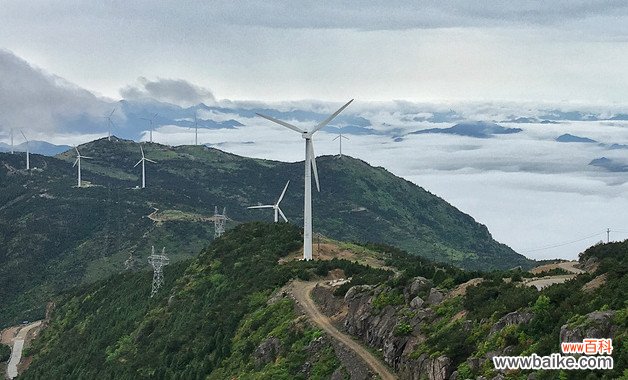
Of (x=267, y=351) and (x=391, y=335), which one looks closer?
(x=391, y=335)

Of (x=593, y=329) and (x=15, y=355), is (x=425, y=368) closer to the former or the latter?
(x=593, y=329)

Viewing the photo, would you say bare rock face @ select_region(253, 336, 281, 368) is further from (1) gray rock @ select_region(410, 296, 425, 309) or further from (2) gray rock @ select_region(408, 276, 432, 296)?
(1) gray rock @ select_region(410, 296, 425, 309)

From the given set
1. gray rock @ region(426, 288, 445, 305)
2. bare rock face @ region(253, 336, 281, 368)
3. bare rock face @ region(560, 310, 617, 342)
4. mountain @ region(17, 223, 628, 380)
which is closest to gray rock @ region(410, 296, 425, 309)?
mountain @ region(17, 223, 628, 380)

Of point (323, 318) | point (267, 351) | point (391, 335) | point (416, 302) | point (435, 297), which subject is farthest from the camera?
point (323, 318)

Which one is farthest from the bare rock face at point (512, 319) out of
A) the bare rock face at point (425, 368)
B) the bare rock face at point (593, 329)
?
the bare rock face at point (593, 329)

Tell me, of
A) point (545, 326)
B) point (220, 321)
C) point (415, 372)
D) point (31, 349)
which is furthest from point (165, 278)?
point (545, 326)

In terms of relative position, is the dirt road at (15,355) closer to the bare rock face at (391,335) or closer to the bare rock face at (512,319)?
the bare rock face at (391,335)

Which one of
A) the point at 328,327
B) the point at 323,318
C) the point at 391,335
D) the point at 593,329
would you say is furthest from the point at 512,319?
the point at 323,318
